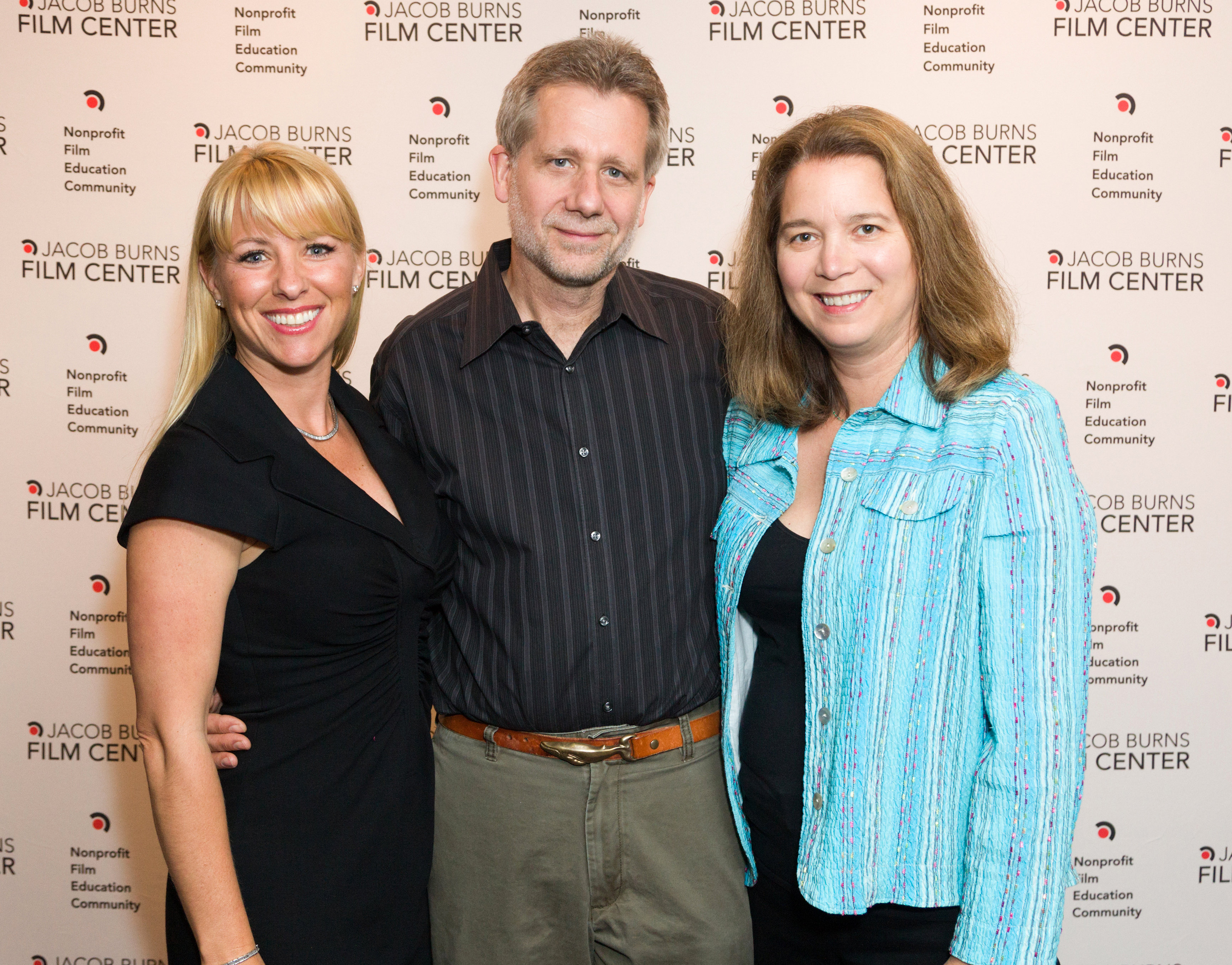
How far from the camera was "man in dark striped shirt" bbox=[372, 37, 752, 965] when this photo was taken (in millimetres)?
1616

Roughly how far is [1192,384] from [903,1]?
4.13 feet

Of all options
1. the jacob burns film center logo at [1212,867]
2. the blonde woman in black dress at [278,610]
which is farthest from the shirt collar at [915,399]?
the jacob burns film center logo at [1212,867]

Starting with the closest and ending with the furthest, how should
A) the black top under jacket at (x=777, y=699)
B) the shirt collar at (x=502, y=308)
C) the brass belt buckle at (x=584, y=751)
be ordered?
the black top under jacket at (x=777, y=699) < the brass belt buckle at (x=584, y=751) < the shirt collar at (x=502, y=308)

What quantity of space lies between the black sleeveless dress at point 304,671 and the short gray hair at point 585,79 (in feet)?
2.31

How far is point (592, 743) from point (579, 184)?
39.2 inches

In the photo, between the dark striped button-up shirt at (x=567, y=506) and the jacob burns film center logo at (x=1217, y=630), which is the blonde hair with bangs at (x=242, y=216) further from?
the jacob burns film center logo at (x=1217, y=630)

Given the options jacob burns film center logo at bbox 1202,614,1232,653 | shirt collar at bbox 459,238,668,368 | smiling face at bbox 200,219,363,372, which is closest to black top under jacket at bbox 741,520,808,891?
shirt collar at bbox 459,238,668,368

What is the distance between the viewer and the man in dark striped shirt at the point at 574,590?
1.62m

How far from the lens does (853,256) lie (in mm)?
1394

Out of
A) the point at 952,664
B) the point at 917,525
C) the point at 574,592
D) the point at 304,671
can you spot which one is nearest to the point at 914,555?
the point at 917,525

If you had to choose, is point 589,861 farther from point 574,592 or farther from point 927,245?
point 927,245

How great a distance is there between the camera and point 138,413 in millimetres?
2494

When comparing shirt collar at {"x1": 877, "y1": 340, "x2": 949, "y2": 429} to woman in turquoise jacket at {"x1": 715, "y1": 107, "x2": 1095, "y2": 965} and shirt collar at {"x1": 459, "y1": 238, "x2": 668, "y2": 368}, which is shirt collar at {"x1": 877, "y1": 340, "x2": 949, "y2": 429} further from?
shirt collar at {"x1": 459, "y1": 238, "x2": 668, "y2": 368}

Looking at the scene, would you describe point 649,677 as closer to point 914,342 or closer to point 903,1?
point 914,342
